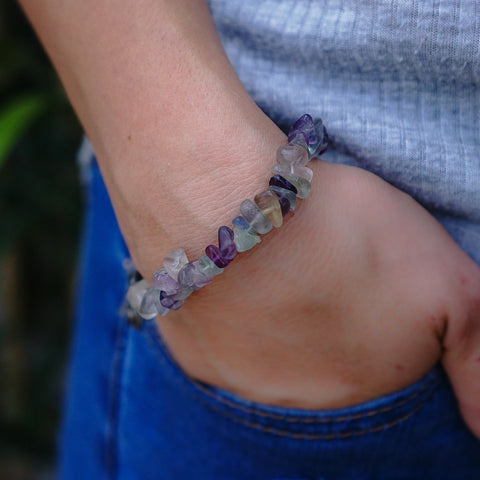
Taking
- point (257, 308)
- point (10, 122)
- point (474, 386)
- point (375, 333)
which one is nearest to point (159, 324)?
point (257, 308)

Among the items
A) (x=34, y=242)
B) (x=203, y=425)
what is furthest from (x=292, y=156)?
(x=34, y=242)

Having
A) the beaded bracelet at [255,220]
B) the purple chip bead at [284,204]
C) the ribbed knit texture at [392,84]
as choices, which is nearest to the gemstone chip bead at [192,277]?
the beaded bracelet at [255,220]

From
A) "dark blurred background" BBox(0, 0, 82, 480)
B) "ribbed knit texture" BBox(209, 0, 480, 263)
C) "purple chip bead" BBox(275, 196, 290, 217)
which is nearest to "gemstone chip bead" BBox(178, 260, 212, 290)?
"purple chip bead" BBox(275, 196, 290, 217)

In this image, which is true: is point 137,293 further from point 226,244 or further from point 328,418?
point 328,418

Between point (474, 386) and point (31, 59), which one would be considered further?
point (31, 59)

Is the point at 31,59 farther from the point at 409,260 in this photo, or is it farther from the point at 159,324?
the point at 409,260

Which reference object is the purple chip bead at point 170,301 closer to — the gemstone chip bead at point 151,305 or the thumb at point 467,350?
the gemstone chip bead at point 151,305

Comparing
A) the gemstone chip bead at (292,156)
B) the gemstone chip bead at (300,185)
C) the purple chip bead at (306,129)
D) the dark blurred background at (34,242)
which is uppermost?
the purple chip bead at (306,129)
